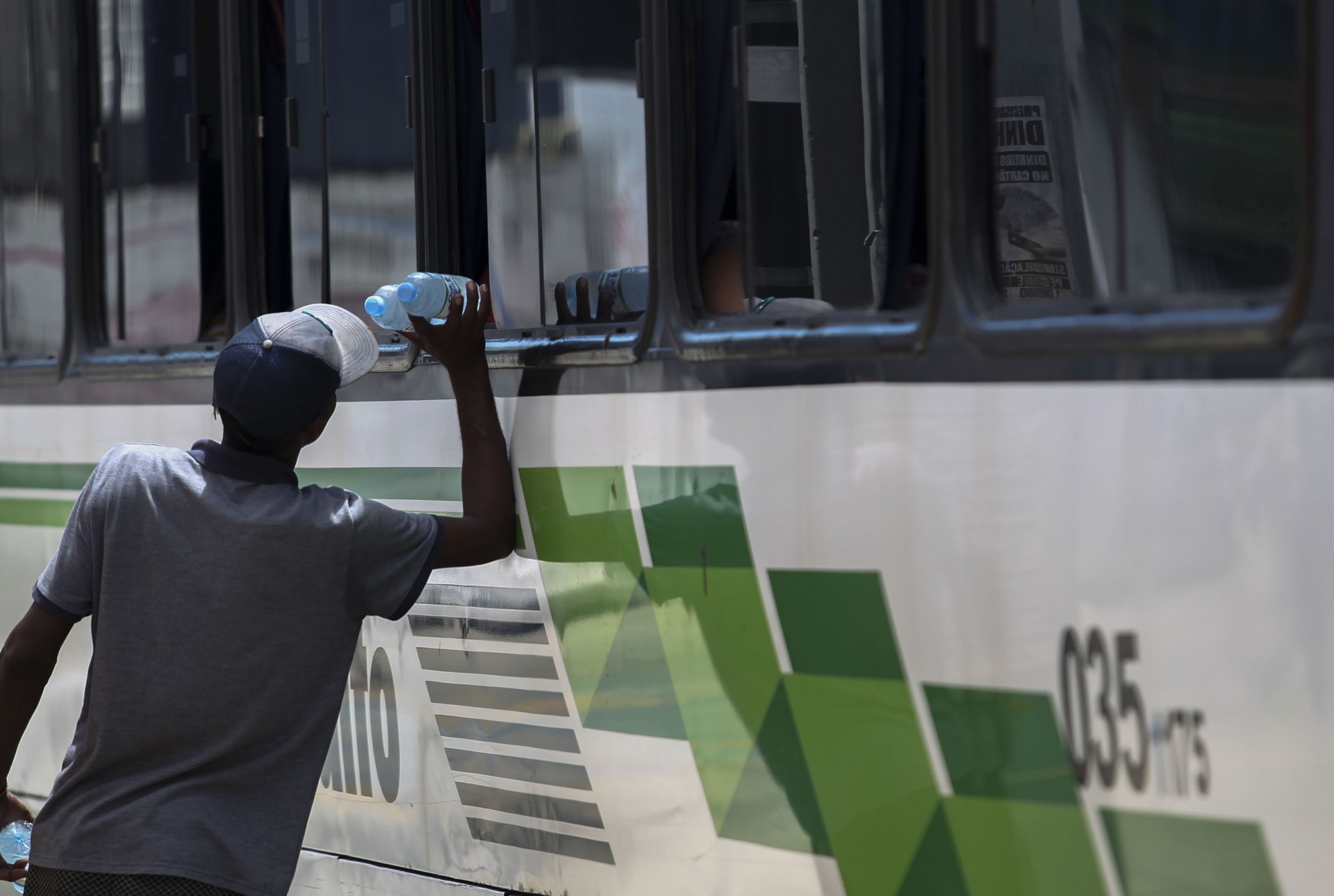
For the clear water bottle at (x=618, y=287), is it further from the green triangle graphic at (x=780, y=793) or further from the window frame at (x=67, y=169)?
the window frame at (x=67, y=169)

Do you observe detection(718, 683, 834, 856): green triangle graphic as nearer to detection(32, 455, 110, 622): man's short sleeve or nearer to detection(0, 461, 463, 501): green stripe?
detection(0, 461, 463, 501): green stripe

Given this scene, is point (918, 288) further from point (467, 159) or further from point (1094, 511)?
point (467, 159)

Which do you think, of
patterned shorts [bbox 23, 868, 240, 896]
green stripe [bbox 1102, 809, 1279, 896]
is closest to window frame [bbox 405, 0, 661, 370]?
patterned shorts [bbox 23, 868, 240, 896]

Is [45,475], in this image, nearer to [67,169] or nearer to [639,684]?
[67,169]

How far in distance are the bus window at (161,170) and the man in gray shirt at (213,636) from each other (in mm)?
1209

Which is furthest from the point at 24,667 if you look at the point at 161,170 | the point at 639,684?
the point at 161,170

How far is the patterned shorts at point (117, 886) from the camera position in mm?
A: 2572

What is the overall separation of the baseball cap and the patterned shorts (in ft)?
2.33

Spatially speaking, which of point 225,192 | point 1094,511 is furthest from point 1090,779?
point 225,192

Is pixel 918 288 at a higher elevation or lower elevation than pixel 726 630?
higher

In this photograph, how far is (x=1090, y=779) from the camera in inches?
90.3

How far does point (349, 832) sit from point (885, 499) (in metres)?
1.61

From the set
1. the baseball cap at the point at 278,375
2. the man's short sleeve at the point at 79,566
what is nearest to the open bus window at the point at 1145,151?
the baseball cap at the point at 278,375

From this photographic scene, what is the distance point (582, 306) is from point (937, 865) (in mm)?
1224
